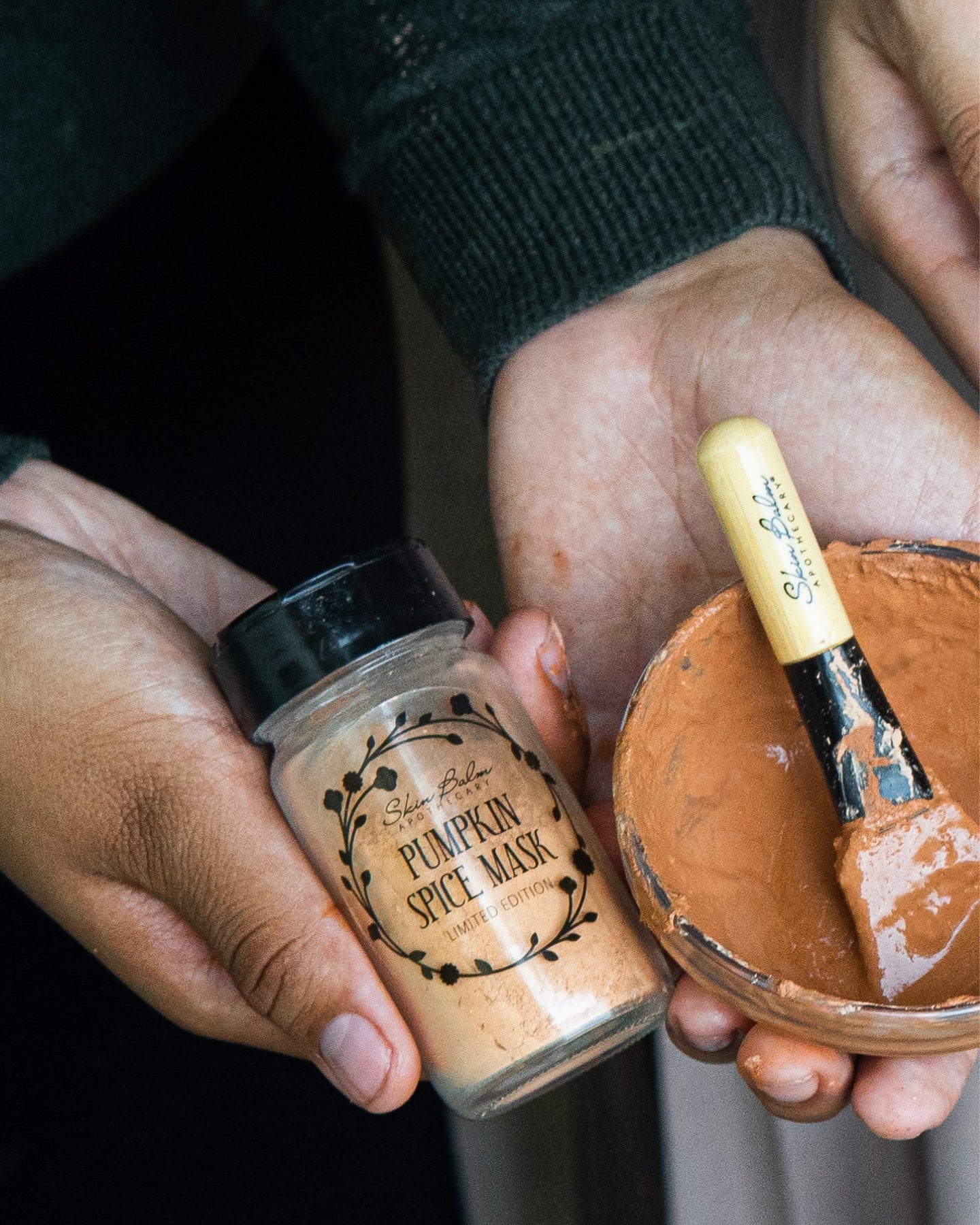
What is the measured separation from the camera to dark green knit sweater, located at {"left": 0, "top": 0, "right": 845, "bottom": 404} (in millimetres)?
1062

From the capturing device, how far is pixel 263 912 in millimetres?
815

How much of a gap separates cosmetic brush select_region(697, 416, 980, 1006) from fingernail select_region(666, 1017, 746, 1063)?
11 centimetres

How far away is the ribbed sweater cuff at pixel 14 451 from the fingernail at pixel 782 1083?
0.79m

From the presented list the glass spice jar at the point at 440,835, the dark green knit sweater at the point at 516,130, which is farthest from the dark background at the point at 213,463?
the glass spice jar at the point at 440,835

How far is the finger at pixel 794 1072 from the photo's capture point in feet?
2.52

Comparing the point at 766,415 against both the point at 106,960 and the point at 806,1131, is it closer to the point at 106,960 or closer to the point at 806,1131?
the point at 806,1131

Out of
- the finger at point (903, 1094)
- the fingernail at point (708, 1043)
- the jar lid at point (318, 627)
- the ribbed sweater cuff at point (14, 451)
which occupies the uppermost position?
the ribbed sweater cuff at point (14, 451)

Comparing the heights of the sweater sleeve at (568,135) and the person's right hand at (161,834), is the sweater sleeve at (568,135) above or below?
above

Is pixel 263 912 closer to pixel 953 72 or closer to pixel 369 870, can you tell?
pixel 369 870

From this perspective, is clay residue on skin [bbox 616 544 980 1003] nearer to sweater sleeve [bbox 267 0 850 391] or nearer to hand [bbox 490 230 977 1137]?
hand [bbox 490 230 977 1137]

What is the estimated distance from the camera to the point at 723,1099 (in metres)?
1.03

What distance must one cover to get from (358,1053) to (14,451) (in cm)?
63

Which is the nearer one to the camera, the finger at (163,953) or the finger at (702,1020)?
the finger at (702,1020)

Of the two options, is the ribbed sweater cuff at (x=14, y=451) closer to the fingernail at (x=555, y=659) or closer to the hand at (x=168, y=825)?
→ the hand at (x=168, y=825)
